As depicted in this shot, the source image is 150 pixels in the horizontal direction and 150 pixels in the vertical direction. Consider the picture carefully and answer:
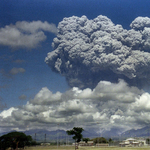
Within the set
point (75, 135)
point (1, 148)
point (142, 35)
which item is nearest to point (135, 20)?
point (142, 35)

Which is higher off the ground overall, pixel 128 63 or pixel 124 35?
pixel 124 35

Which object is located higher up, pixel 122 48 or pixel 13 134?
pixel 122 48

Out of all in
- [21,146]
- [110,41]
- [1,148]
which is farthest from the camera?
[110,41]

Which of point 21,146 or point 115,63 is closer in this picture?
point 21,146

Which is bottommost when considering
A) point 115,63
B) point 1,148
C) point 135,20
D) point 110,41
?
point 1,148

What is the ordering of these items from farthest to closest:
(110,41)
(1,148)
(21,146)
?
(110,41) < (21,146) < (1,148)

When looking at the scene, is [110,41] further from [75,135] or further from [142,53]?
[75,135]

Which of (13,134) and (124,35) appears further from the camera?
(124,35)

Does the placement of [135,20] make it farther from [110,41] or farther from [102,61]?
[102,61]

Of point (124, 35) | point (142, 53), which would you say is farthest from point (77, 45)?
point (142, 53)
